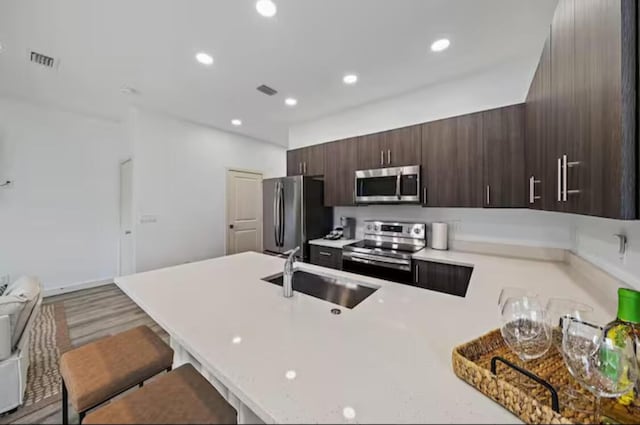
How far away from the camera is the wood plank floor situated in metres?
2.63

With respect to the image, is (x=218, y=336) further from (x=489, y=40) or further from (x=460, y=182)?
(x=489, y=40)

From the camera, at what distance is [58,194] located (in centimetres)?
373

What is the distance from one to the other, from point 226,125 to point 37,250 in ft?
11.2

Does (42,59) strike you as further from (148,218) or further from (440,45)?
(440,45)

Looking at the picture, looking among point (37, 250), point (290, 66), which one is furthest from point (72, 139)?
point (290, 66)

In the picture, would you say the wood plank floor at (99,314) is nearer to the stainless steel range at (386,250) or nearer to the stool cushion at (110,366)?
the stool cushion at (110,366)

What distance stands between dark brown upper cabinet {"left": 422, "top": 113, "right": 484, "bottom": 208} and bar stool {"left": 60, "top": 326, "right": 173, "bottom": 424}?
8.40ft

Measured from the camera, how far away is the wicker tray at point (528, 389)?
559 mm

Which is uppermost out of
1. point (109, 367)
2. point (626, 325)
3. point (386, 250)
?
point (626, 325)

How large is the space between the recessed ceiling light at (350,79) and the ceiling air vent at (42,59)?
3.01 m

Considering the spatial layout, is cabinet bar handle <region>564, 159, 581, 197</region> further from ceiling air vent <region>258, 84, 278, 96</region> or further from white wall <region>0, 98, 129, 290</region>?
white wall <region>0, 98, 129, 290</region>

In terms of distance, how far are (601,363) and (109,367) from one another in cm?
179

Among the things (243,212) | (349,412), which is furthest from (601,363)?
(243,212)

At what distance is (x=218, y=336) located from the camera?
965 millimetres
